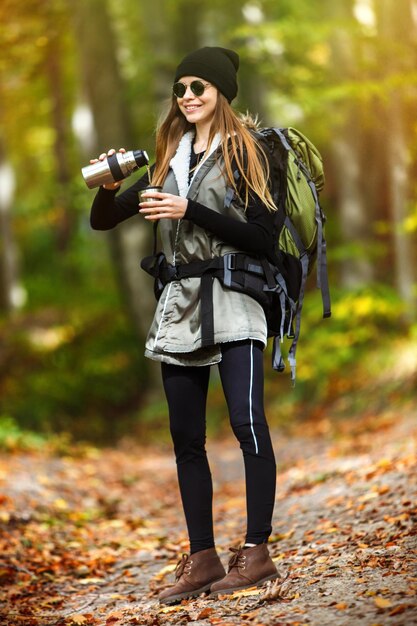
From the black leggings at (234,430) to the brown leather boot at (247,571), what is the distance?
0.20 feet

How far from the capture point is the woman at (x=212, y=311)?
4.05 meters

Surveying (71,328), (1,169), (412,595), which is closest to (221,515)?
(412,595)

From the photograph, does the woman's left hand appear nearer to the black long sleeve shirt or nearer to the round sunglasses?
A: the black long sleeve shirt

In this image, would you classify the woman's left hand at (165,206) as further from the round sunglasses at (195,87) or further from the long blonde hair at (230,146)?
the round sunglasses at (195,87)

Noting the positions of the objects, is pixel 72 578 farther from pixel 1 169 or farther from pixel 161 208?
pixel 1 169

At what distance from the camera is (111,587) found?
16.7 feet

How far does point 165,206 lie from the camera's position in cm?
393

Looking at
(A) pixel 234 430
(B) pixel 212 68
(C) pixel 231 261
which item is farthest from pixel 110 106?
(A) pixel 234 430

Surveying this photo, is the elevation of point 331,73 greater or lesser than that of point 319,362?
greater

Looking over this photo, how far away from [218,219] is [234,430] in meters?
0.94

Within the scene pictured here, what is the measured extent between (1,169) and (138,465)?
12.0 m

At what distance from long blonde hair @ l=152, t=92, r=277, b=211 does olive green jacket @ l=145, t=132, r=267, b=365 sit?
65 millimetres

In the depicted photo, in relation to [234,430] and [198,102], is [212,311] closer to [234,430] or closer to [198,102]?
[234,430]

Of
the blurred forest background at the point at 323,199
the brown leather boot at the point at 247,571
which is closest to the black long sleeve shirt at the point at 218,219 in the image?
the brown leather boot at the point at 247,571
